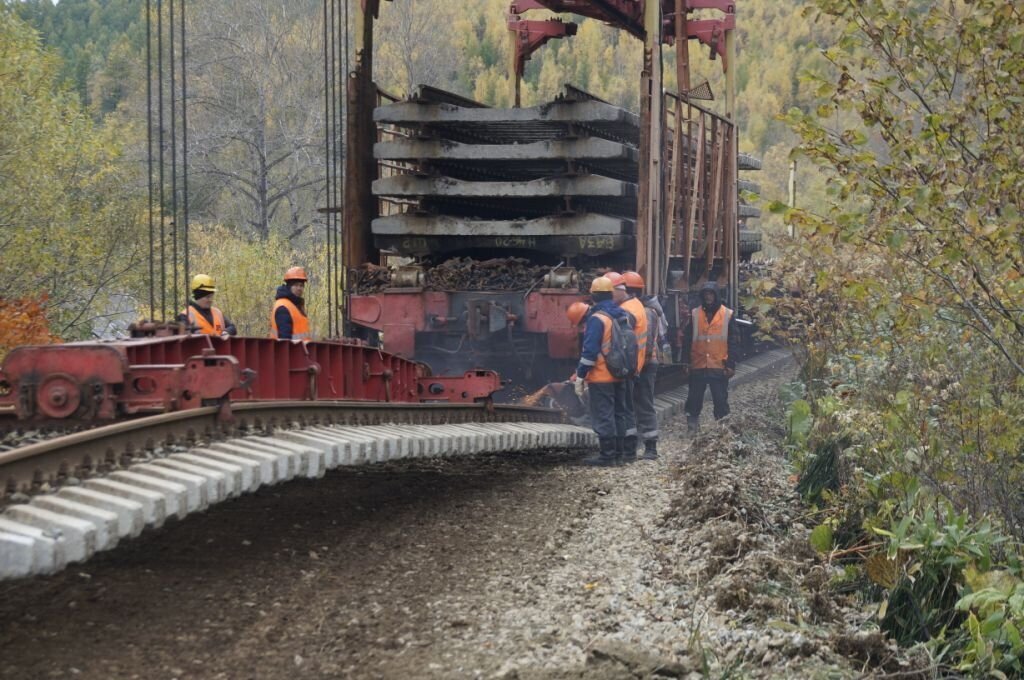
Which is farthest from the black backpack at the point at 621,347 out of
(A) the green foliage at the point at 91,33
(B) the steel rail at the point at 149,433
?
(A) the green foliage at the point at 91,33

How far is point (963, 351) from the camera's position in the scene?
7.24 meters

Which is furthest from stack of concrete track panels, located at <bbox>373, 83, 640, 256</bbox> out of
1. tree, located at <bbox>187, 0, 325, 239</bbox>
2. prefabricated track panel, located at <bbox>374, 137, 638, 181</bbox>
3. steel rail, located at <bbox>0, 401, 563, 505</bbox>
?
tree, located at <bbox>187, 0, 325, 239</bbox>

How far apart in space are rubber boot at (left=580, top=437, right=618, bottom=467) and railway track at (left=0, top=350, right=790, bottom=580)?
3.18 metres

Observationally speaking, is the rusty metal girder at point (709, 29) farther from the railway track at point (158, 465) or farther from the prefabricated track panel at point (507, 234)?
the railway track at point (158, 465)

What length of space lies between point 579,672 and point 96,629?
1.97 meters

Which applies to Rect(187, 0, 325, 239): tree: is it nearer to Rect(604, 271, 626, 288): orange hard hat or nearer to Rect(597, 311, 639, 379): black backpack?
Rect(604, 271, 626, 288): orange hard hat

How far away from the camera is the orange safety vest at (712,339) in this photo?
13.3 m

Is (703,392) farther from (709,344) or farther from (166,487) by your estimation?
(166,487)

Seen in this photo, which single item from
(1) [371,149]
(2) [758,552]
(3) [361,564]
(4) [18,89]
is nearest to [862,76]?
(2) [758,552]

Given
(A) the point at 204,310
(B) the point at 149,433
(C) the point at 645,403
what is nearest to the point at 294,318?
(A) the point at 204,310

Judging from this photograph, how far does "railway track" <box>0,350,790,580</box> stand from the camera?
4195mm

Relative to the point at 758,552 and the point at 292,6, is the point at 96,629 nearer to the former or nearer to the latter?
the point at 758,552

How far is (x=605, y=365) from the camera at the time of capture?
10867 mm

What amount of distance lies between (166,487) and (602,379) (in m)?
6.53
